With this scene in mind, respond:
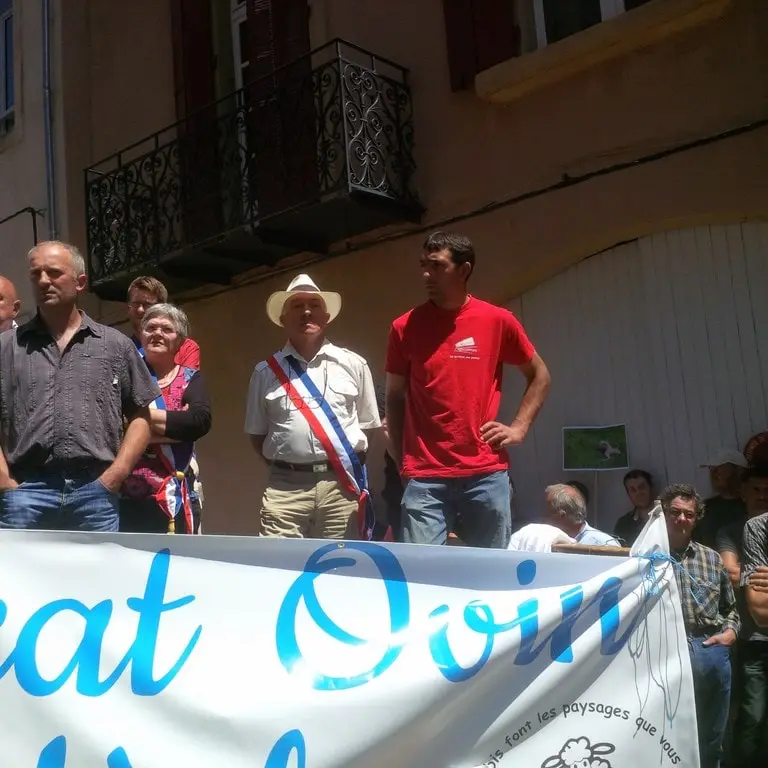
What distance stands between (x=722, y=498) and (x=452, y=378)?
8.59 feet

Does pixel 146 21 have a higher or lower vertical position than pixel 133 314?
higher

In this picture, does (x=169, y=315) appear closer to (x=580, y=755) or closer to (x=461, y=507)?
(x=461, y=507)

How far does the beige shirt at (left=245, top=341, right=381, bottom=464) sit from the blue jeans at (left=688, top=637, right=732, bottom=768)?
6.76 ft

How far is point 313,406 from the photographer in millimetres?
4621

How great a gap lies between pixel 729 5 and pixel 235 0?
5372mm

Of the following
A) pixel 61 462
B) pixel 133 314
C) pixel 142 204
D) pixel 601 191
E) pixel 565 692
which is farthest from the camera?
pixel 142 204

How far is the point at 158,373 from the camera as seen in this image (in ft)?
14.7

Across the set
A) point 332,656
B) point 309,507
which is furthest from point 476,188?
point 332,656

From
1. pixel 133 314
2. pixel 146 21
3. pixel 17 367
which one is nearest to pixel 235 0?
pixel 146 21

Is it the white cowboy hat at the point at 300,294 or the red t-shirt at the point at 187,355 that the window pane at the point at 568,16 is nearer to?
the white cowboy hat at the point at 300,294

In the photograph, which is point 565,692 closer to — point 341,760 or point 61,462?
point 341,760

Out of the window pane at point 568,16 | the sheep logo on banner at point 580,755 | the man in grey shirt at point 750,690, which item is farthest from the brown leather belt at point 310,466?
the window pane at point 568,16

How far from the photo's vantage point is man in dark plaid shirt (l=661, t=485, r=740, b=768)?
4816mm

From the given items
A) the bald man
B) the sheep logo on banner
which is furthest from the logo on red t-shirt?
the bald man
